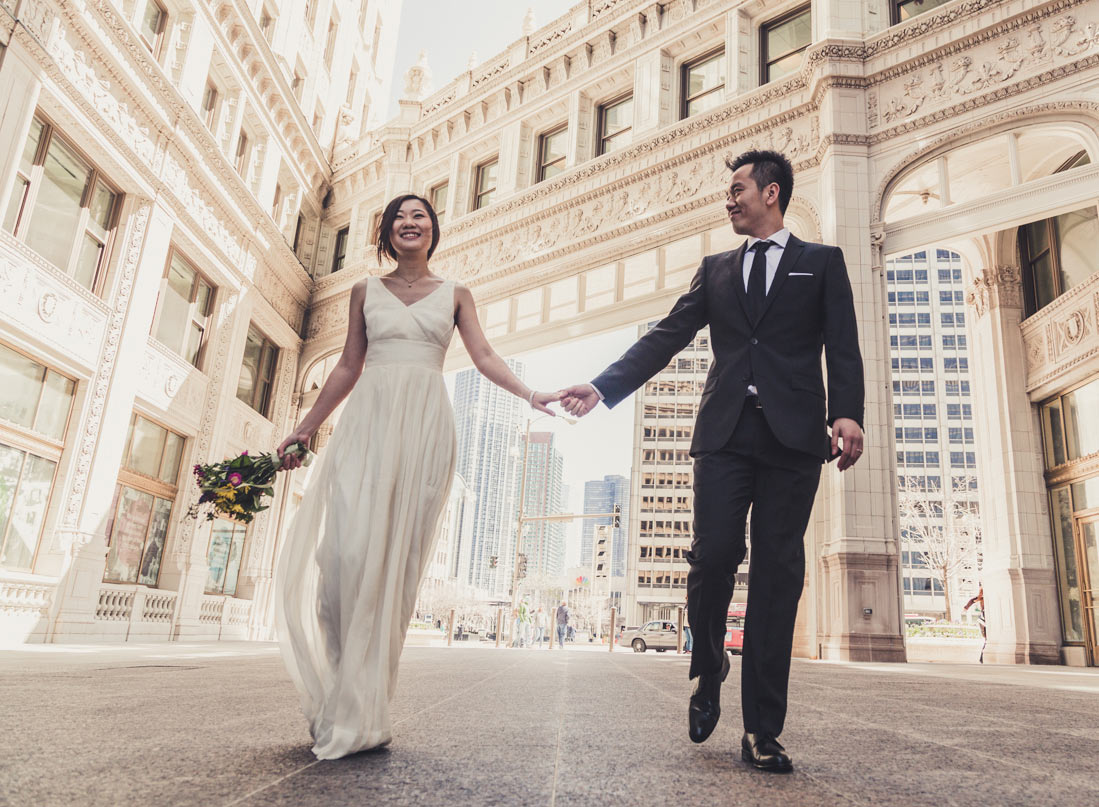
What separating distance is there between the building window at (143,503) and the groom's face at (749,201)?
532 inches

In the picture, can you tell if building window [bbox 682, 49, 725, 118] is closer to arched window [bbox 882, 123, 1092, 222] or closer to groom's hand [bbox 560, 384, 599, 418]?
arched window [bbox 882, 123, 1092, 222]

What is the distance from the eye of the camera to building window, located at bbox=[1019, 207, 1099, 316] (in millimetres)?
13141

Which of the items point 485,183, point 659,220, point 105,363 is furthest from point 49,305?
point 485,183

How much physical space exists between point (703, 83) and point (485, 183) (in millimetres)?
6243

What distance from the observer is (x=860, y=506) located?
36.9ft

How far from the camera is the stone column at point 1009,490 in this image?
1345cm

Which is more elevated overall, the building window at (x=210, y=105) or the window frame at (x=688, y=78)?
the window frame at (x=688, y=78)

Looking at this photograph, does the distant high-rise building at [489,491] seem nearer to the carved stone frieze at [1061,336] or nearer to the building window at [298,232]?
the building window at [298,232]

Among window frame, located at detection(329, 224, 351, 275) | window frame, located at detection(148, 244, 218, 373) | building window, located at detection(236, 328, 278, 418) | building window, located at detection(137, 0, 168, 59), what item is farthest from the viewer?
window frame, located at detection(329, 224, 351, 275)

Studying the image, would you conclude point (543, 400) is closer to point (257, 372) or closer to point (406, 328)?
point (406, 328)

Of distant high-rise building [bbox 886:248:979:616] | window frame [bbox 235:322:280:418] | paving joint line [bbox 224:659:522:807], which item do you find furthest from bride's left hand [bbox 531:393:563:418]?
distant high-rise building [bbox 886:248:979:616]

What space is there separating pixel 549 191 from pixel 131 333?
29.7 feet

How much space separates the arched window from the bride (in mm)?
11390

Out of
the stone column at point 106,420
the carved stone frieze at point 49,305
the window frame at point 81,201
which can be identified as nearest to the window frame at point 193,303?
the stone column at point 106,420
